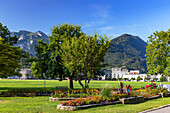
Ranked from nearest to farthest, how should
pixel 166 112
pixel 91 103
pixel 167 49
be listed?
pixel 166 112, pixel 91 103, pixel 167 49

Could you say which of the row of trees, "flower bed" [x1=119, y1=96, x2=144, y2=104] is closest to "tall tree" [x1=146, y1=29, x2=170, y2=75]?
the row of trees

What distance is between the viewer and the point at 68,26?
96.1 ft

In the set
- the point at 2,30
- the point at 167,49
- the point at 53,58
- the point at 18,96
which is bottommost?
the point at 18,96

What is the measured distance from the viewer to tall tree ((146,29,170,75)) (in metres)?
45.1

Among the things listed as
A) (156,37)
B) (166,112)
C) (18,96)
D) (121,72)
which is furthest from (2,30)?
(121,72)

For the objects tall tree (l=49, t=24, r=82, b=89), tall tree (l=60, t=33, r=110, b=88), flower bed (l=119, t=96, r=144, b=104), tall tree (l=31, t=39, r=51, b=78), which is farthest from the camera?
tall tree (l=31, t=39, r=51, b=78)

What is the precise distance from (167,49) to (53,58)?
3024 centimetres

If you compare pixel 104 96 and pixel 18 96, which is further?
pixel 18 96

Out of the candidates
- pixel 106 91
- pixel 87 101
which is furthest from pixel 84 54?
pixel 87 101

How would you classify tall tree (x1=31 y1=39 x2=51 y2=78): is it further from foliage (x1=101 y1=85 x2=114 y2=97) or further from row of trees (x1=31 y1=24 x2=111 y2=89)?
foliage (x1=101 y1=85 x2=114 y2=97)

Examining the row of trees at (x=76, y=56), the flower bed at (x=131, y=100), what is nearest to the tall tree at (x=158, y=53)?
the row of trees at (x=76, y=56)

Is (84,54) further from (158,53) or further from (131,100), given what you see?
(158,53)

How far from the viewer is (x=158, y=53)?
45.6 m

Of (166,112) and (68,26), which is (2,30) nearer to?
(68,26)
